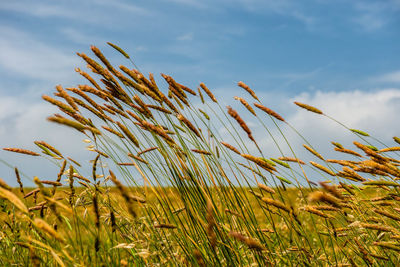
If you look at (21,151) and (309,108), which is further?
(309,108)

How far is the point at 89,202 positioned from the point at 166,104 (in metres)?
0.91

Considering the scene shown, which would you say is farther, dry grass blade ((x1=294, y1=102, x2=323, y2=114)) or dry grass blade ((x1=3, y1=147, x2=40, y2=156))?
dry grass blade ((x1=294, y1=102, x2=323, y2=114))

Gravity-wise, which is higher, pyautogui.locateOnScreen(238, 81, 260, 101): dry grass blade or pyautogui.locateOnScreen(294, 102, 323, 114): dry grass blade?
pyautogui.locateOnScreen(238, 81, 260, 101): dry grass blade

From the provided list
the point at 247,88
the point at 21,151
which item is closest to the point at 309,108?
the point at 247,88

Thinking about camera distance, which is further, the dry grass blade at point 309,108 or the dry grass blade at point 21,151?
the dry grass blade at point 309,108

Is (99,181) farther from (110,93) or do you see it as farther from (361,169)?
(361,169)

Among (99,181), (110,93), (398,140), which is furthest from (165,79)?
(398,140)

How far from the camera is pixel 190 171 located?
2297 mm

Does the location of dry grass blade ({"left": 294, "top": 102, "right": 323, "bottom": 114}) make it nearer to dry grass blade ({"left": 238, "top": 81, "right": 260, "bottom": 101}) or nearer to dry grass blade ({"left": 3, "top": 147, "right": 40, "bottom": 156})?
dry grass blade ({"left": 238, "top": 81, "right": 260, "bottom": 101})

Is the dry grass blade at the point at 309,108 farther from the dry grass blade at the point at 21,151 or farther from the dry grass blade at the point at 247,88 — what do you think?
the dry grass blade at the point at 21,151

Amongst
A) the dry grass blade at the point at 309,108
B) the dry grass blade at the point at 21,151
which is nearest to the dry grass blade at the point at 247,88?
the dry grass blade at the point at 309,108

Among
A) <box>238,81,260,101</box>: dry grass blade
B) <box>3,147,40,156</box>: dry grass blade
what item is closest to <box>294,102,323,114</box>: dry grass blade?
<box>238,81,260,101</box>: dry grass blade

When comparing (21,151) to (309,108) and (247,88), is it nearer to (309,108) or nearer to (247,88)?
(247,88)

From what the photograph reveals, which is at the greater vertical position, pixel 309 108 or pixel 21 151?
pixel 21 151
